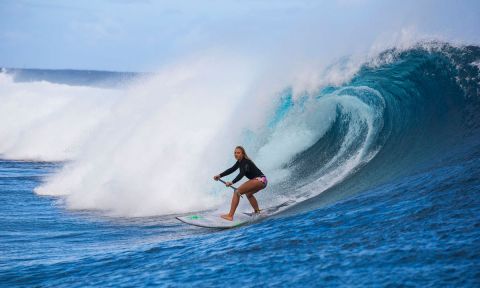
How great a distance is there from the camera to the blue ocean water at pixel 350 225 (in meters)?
6.56

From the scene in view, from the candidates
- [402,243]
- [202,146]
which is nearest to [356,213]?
[402,243]

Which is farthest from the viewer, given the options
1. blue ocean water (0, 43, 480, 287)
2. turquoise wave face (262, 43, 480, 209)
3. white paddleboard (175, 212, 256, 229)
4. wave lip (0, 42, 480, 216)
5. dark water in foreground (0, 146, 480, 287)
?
wave lip (0, 42, 480, 216)

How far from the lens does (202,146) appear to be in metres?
14.1

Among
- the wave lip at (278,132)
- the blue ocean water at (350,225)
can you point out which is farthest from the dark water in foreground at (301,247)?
the wave lip at (278,132)

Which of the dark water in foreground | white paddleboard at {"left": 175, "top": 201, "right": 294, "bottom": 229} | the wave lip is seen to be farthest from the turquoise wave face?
the dark water in foreground

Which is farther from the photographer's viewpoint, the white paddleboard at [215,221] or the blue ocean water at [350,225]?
the white paddleboard at [215,221]

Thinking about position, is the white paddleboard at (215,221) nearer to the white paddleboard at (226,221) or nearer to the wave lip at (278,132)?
the white paddleboard at (226,221)

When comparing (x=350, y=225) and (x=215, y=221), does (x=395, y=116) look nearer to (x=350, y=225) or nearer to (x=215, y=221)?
(x=215, y=221)

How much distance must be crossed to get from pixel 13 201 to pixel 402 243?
993 centimetres

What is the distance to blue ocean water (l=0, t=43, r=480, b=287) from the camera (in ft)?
21.5

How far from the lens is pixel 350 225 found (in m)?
8.09

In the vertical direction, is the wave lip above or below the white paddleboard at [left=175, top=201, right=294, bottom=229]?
above

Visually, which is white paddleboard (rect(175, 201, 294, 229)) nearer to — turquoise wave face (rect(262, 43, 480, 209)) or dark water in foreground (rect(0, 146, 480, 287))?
dark water in foreground (rect(0, 146, 480, 287))

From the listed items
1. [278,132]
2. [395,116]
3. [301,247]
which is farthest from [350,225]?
[278,132]
